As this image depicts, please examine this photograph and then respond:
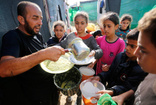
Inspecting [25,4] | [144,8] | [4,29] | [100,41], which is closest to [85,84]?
[100,41]

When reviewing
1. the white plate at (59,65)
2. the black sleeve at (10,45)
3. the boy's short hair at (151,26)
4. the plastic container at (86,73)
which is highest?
the boy's short hair at (151,26)

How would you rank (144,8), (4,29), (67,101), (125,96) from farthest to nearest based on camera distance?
1. (144,8)
2. (67,101)
3. (4,29)
4. (125,96)

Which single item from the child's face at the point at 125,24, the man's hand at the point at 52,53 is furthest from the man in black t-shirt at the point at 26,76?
the child's face at the point at 125,24

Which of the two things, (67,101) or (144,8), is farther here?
(144,8)

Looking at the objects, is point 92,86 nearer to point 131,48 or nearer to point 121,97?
point 121,97

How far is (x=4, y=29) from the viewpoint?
1464 millimetres

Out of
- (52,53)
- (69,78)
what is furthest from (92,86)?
(52,53)

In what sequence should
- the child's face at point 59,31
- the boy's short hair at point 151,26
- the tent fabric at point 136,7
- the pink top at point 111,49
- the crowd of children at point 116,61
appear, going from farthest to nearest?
the tent fabric at point 136,7 < the child's face at point 59,31 < the pink top at point 111,49 < the crowd of children at point 116,61 < the boy's short hair at point 151,26

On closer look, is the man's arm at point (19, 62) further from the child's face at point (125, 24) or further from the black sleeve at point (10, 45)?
the child's face at point (125, 24)

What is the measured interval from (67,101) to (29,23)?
220 centimetres

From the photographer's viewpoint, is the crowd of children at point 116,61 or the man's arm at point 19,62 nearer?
the man's arm at point 19,62

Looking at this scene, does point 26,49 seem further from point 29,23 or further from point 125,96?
point 125,96

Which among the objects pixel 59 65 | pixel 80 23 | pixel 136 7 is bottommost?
pixel 59 65

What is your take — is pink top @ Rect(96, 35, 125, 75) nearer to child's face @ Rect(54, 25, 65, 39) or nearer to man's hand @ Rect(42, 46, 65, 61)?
man's hand @ Rect(42, 46, 65, 61)
